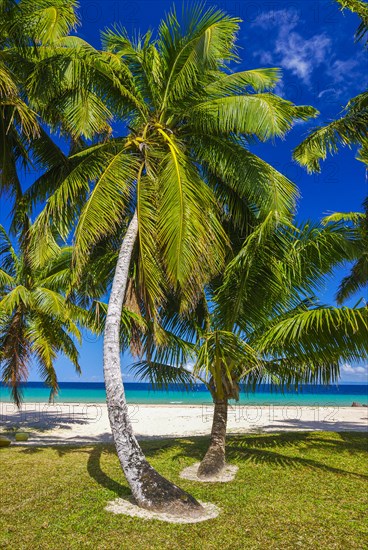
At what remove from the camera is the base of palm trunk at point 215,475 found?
759cm

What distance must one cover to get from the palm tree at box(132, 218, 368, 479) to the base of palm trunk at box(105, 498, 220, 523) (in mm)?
1848

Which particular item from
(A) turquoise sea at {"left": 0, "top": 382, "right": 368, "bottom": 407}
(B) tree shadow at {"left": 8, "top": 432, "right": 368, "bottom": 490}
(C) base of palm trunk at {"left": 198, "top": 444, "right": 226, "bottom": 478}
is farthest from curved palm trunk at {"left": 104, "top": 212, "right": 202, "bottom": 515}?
(A) turquoise sea at {"left": 0, "top": 382, "right": 368, "bottom": 407}

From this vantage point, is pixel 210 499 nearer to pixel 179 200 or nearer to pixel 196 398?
pixel 179 200

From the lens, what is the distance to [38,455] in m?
9.78

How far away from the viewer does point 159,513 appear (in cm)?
568

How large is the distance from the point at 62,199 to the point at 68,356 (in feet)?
23.9

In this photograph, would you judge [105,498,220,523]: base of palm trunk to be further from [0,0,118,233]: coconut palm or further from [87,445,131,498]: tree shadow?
[0,0,118,233]: coconut palm

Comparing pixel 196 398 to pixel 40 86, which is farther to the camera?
pixel 196 398

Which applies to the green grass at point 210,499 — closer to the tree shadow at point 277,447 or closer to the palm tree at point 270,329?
the tree shadow at point 277,447

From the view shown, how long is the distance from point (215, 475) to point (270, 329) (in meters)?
2.75

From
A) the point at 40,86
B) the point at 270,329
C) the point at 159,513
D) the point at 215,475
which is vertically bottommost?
the point at 159,513

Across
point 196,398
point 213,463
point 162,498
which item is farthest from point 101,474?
point 196,398

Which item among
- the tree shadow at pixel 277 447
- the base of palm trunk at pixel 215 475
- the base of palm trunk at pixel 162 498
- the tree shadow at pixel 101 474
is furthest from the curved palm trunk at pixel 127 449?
the tree shadow at pixel 277 447

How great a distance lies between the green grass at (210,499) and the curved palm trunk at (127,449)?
354 millimetres
